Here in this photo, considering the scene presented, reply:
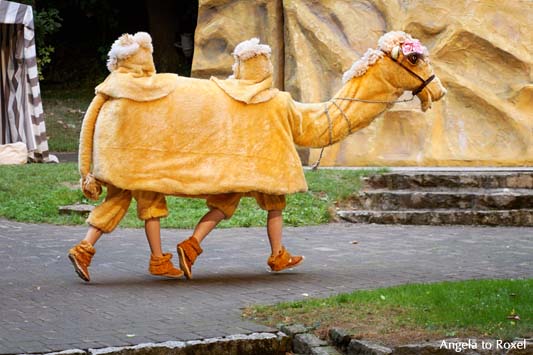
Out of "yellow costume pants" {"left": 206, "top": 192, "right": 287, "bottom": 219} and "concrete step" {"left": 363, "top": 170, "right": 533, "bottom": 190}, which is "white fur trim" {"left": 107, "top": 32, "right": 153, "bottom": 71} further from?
"concrete step" {"left": 363, "top": 170, "right": 533, "bottom": 190}

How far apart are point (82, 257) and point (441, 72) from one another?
8.77 metres

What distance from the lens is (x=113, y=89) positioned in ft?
24.5

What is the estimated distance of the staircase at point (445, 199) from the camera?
11.6m

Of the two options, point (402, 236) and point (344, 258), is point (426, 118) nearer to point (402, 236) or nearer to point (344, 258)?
point (402, 236)

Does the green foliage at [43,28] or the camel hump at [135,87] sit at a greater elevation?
the green foliage at [43,28]

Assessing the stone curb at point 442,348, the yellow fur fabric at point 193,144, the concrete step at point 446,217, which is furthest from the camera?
the concrete step at point 446,217

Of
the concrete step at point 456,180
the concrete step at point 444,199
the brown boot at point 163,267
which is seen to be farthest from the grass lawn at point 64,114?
the brown boot at point 163,267

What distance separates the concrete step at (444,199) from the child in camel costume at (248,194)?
163 inches

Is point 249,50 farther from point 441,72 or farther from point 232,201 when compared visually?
point 441,72

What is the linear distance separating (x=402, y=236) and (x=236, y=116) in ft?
11.2

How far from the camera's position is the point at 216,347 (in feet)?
18.5

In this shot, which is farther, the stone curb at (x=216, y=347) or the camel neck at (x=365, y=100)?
the camel neck at (x=365, y=100)

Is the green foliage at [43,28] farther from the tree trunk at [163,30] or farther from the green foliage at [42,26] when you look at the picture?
the tree trunk at [163,30]

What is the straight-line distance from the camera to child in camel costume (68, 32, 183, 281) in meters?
7.50
